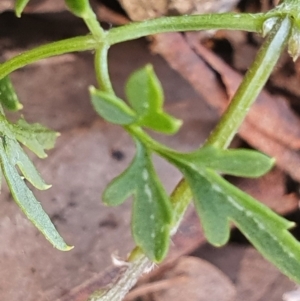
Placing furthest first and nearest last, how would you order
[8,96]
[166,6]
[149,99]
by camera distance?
[166,6] → [8,96] → [149,99]

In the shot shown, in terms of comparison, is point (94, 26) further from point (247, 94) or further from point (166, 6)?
point (166, 6)

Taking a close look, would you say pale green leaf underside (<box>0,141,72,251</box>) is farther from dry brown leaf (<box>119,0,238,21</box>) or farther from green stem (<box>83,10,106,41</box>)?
dry brown leaf (<box>119,0,238,21</box>)

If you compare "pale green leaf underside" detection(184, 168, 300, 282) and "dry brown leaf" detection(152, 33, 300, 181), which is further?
"dry brown leaf" detection(152, 33, 300, 181)

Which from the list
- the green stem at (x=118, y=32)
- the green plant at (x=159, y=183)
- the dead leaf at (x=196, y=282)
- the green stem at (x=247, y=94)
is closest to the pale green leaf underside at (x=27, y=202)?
the green plant at (x=159, y=183)

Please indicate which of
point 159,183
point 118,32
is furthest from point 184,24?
point 159,183

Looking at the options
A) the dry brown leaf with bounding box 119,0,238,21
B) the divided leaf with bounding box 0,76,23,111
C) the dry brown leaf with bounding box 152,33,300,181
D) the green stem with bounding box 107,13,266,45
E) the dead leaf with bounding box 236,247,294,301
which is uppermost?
the green stem with bounding box 107,13,266,45

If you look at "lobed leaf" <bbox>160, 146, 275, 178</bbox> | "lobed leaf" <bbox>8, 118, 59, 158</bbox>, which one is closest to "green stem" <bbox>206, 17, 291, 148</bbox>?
"lobed leaf" <bbox>160, 146, 275, 178</bbox>
